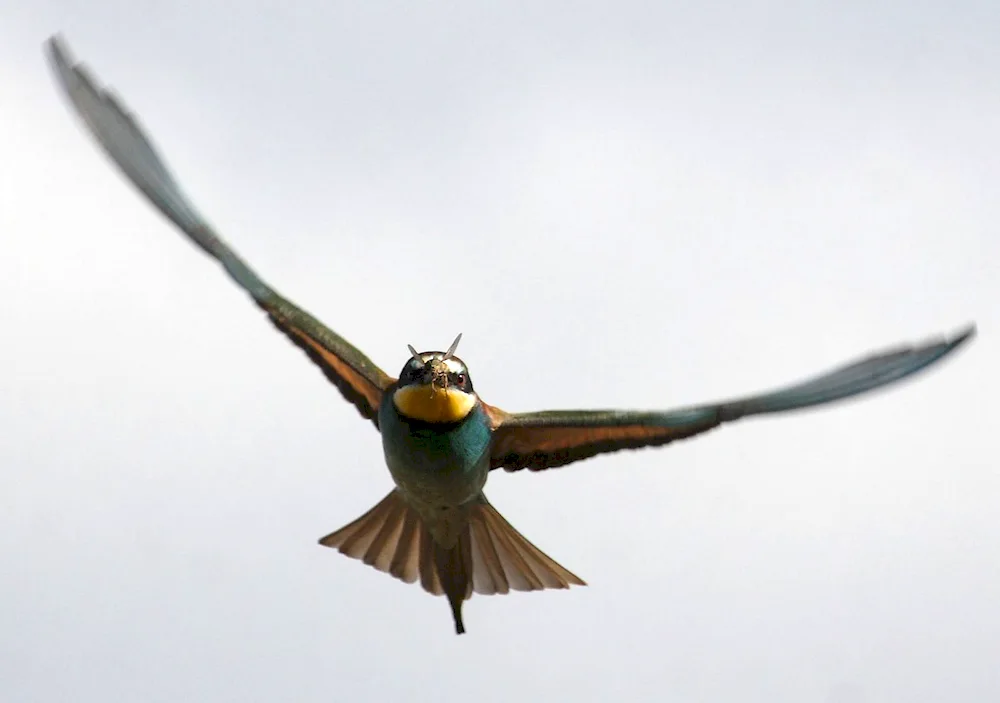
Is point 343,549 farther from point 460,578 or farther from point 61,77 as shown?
point 61,77

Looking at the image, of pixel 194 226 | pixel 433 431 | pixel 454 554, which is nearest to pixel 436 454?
pixel 433 431

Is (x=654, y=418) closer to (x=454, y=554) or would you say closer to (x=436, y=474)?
(x=436, y=474)

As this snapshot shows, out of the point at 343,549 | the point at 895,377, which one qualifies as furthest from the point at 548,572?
the point at 895,377

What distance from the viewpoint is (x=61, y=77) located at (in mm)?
10492

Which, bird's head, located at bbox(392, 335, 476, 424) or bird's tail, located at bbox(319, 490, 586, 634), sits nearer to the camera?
bird's head, located at bbox(392, 335, 476, 424)

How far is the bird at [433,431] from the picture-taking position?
33.5 ft

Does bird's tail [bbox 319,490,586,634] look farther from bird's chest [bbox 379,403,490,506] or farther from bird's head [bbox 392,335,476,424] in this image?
bird's head [bbox 392,335,476,424]

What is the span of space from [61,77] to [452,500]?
11.0 ft

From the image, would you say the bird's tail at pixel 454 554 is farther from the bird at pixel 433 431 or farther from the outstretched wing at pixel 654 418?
the outstretched wing at pixel 654 418

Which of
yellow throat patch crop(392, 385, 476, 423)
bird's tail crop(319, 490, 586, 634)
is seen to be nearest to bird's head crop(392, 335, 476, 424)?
yellow throat patch crop(392, 385, 476, 423)

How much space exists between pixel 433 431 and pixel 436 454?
0.46ft

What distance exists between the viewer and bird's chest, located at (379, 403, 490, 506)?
403 inches

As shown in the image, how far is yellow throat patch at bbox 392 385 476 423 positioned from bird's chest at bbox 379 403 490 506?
51 mm

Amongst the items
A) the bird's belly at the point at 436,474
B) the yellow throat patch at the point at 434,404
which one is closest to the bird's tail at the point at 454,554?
the bird's belly at the point at 436,474
